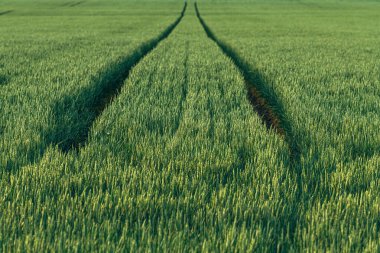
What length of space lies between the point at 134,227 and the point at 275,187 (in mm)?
886

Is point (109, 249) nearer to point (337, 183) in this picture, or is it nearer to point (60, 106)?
point (337, 183)

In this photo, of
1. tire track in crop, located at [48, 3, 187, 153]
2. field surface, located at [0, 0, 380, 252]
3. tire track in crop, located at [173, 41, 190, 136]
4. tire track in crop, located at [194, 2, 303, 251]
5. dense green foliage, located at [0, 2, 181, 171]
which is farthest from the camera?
tire track in crop, located at [173, 41, 190, 136]

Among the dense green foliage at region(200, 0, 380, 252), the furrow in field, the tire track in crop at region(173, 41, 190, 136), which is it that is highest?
the tire track in crop at region(173, 41, 190, 136)

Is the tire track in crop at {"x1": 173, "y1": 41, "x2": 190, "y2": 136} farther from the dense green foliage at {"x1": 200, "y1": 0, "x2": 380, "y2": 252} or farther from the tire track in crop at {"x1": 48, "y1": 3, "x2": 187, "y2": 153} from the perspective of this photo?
the dense green foliage at {"x1": 200, "y1": 0, "x2": 380, "y2": 252}

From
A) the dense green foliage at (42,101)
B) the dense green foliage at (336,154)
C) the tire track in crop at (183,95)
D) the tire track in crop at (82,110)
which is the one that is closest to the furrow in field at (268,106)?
the dense green foliage at (336,154)

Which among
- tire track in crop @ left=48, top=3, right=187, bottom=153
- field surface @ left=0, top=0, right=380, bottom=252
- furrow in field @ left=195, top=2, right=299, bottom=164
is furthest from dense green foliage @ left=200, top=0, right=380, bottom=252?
tire track in crop @ left=48, top=3, right=187, bottom=153

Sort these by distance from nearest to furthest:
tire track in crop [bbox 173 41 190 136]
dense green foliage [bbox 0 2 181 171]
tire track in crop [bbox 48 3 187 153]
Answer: dense green foliage [bbox 0 2 181 171]
tire track in crop [bbox 48 3 187 153]
tire track in crop [bbox 173 41 190 136]

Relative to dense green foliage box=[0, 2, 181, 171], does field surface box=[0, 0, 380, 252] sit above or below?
below

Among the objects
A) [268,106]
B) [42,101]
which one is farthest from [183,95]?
[42,101]

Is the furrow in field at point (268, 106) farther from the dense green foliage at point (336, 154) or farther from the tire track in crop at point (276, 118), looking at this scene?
the dense green foliage at point (336, 154)

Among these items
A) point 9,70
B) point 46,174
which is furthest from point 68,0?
point 46,174

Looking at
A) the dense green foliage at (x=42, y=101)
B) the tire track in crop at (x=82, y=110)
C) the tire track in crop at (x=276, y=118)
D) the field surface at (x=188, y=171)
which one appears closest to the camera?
the field surface at (x=188, y=171)

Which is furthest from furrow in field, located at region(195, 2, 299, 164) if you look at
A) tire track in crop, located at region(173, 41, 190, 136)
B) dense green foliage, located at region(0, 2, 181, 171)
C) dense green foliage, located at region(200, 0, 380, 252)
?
dense green foliage, located at region(0, 2, 181, 171)

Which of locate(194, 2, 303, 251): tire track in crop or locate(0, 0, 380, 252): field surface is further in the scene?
locate(194, 2, 303, 251): tire track in crop
